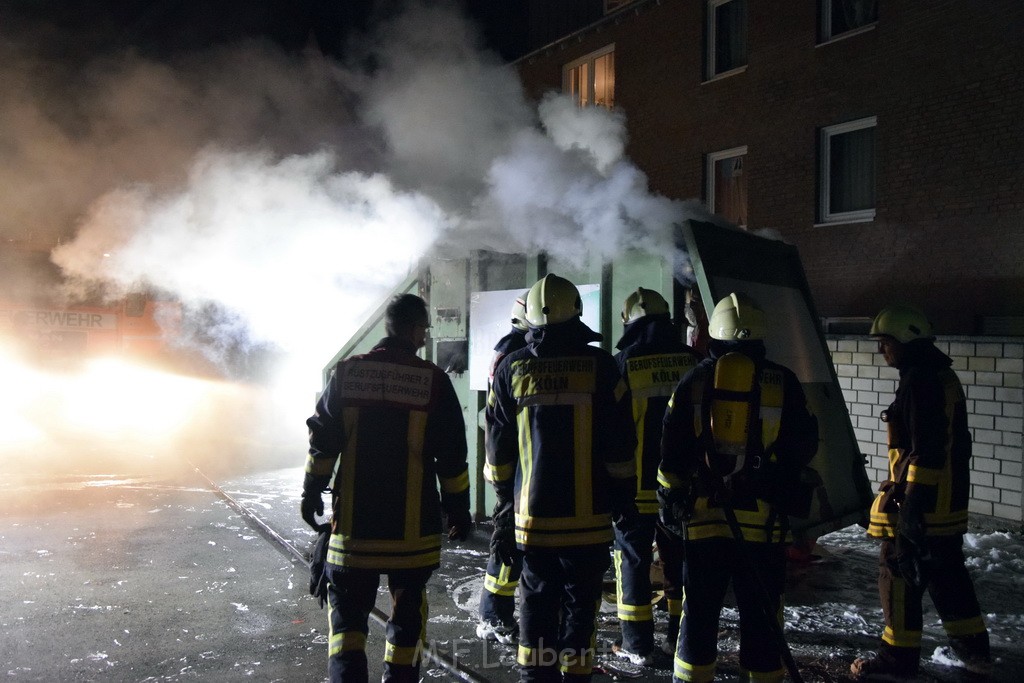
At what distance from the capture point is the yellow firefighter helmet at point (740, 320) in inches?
132

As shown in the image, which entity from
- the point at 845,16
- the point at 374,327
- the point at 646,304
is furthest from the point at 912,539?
the point at 845,16

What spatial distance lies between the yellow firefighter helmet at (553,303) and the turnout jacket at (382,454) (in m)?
0.52

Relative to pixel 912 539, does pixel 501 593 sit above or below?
below

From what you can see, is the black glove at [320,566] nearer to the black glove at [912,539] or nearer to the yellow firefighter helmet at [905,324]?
the black glove at [912,539]

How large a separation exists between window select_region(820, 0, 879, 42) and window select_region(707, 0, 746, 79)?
57.5 inches

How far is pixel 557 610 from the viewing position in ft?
10.5

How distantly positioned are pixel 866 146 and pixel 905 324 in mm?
7035

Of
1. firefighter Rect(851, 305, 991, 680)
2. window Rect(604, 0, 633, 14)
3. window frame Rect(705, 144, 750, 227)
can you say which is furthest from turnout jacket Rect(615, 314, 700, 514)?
window Rect(604, 0, 633, 14)

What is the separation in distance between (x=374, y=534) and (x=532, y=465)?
2.35ft

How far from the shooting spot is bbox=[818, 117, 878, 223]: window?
9.79 m

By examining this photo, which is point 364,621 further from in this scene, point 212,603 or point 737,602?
point 212,603

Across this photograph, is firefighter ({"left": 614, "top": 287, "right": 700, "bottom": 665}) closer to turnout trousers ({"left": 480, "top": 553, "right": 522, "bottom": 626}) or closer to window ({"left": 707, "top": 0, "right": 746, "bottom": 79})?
turnout trousers ({"left": 480, "top": 553, "right": 522, "bottom": 626})

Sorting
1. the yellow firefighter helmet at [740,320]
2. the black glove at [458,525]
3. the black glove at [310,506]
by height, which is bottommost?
the black glove at [458,525]

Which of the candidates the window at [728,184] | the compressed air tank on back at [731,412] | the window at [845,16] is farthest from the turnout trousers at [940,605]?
the window at [728,184]
